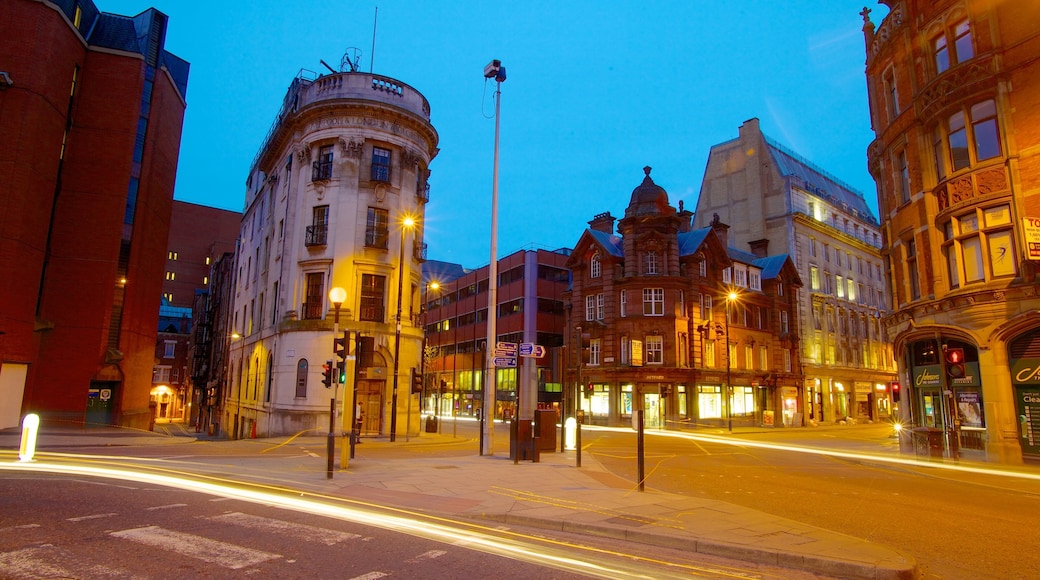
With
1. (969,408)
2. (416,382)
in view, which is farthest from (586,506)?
(969,408)

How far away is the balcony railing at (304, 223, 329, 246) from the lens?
30281mm

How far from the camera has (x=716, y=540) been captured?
24.5 feet

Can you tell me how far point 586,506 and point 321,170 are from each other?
26273 millimetres

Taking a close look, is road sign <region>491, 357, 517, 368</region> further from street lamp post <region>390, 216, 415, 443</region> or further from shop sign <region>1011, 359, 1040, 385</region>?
shop sign <region>1011, 359, 1040, 385</region>

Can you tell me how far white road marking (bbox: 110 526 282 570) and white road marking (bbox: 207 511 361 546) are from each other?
2.51 ft

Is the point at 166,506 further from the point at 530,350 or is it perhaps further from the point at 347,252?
the point at 347,252

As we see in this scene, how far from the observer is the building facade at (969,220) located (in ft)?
64.9

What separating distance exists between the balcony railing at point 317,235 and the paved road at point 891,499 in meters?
18.3

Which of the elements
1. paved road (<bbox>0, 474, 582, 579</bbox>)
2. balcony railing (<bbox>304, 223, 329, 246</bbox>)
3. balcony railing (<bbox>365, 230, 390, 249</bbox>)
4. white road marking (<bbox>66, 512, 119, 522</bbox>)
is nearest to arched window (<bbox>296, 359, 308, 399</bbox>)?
balcony railing (<bbox>304, 223, 329, 246</bbox>)

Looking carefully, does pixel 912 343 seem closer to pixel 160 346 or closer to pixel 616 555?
pixel 616 555

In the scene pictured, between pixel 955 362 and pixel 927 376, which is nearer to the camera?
pixel 955 362

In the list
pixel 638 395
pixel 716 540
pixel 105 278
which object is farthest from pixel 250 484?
pixel 638 395

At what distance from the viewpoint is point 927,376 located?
23828mm

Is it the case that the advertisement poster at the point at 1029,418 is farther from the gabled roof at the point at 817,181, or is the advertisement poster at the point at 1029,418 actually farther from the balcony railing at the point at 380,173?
the gabled roof at the point at 817,181
